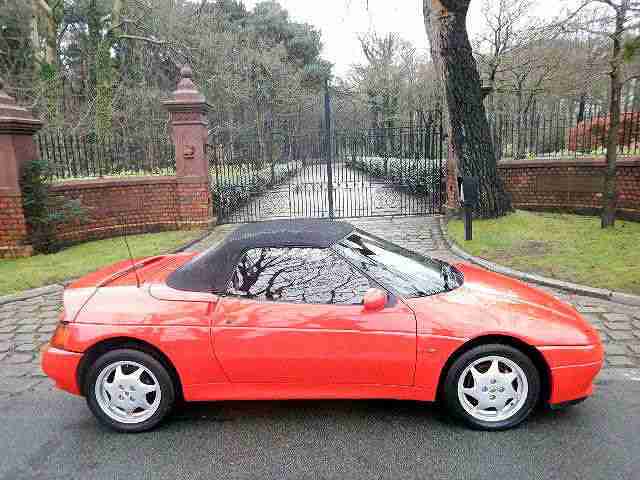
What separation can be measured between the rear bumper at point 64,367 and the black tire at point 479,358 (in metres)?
2.50

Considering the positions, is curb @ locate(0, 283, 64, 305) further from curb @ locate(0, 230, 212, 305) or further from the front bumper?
the front bumper

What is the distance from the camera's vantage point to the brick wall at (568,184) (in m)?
10.1

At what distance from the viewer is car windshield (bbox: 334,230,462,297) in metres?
3.50

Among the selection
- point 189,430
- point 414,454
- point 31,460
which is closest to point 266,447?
point 189,430

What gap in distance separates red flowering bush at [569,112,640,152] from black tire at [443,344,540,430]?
8167mm

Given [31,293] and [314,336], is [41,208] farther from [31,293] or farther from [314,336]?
[314,336]

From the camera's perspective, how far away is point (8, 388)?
13.7 feet

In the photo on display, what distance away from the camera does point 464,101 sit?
10.8m

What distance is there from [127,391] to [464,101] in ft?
31.5

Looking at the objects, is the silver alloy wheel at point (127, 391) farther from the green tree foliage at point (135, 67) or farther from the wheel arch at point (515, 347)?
the green tree foliage at point (135, 67)

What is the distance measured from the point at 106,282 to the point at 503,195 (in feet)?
30.6

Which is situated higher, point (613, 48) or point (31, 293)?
point (613, 48)

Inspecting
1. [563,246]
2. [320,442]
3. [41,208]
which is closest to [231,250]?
[320,442]

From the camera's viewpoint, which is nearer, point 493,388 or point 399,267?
point 493,388
